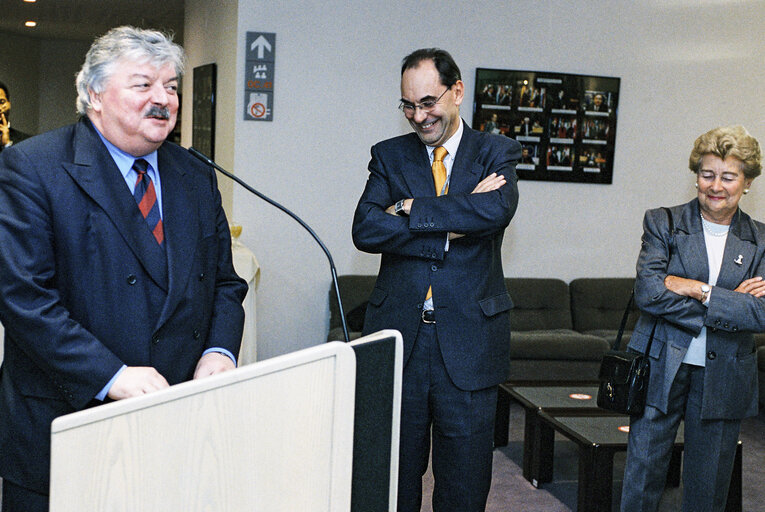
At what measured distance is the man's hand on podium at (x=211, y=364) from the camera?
1.93 metres

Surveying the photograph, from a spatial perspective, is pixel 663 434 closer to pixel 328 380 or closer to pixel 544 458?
pixel 544 458

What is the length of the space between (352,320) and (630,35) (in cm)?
274

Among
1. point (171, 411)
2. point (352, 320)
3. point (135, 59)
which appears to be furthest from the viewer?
point (352, 320)

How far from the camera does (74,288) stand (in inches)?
69.7

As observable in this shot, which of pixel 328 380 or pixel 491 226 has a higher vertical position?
pixel 491 226

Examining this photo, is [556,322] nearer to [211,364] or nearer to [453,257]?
[453,257]

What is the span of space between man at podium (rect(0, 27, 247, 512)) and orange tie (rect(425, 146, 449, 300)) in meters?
1.05

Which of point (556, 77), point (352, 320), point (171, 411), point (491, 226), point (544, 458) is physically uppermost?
point (556, 77)

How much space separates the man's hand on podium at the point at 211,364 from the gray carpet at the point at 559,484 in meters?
1.94

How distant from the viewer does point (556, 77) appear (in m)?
5.52

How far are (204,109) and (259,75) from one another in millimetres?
1269

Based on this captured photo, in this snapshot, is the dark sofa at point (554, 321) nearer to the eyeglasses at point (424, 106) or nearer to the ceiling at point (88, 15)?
the eyeglasses at point (424, 106)

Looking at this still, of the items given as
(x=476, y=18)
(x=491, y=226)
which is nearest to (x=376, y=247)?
(x=491, y=226)

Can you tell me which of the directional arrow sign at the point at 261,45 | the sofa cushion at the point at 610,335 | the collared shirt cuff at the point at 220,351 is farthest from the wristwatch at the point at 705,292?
the directional arrow sign at the point at 261,45
